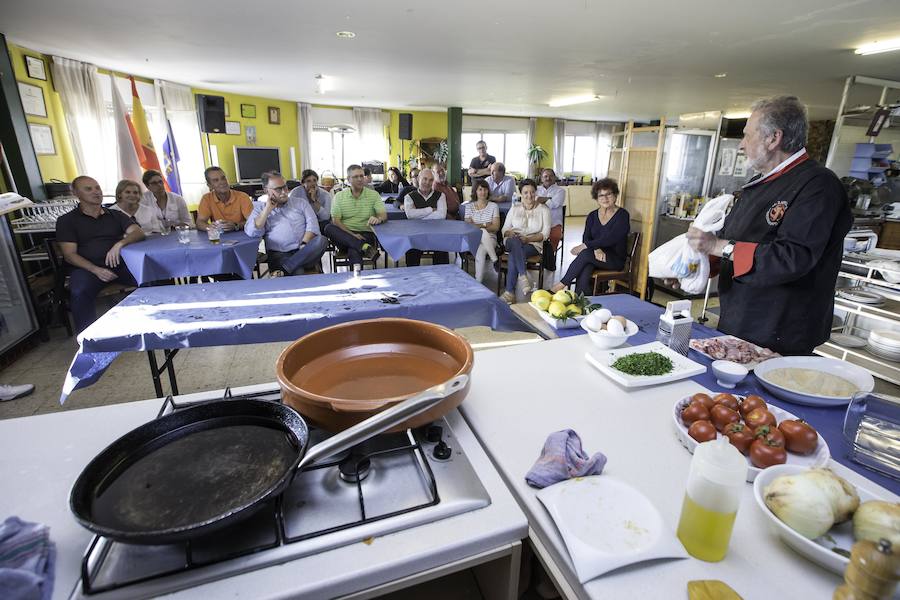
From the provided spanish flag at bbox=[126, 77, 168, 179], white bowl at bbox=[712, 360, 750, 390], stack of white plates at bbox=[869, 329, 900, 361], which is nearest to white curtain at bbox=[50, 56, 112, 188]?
spanish flag at bbox=[126, 77, 168, 179]

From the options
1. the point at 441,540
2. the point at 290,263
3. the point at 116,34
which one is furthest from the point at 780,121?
the point at 116,34

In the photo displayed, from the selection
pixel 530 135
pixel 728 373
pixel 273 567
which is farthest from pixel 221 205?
pixel 530 135

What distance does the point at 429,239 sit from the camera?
4.06 metres

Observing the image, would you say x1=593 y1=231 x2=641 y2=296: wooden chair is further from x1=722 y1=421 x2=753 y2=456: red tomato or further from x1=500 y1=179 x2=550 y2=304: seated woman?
x1=722 y1=421 x2=753 y2=456: red tomato

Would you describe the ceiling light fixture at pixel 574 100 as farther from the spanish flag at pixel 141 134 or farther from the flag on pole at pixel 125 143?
the flag on pole at pixel 125 143

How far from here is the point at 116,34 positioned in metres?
4.30

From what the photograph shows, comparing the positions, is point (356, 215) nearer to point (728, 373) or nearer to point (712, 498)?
point (728, 373)

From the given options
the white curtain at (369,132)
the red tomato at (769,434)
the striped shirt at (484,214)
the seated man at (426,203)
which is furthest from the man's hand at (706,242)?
the white curtain at (369,132)

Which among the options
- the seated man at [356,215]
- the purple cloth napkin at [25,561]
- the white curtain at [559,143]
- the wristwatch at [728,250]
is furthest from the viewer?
the white curtain at [559,143]

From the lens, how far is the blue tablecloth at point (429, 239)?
4.04 metres

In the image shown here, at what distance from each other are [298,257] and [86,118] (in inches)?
160

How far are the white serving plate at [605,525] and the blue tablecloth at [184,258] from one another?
10.9 ft

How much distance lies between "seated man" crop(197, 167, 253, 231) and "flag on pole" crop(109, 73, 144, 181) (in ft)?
9.59

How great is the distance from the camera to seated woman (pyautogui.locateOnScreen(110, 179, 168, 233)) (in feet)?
12.2
